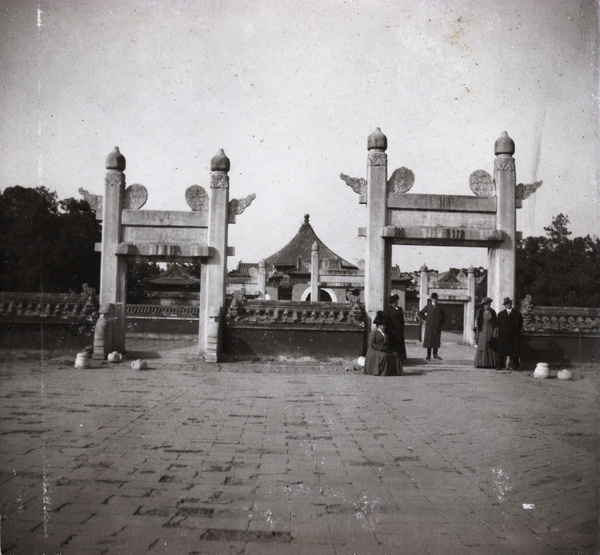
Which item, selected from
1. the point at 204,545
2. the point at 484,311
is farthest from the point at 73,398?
the point at 484,311

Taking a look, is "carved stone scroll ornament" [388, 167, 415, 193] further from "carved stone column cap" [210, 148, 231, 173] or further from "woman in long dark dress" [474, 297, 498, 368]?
"carved stone column cap" [210, 148, 231, 173]

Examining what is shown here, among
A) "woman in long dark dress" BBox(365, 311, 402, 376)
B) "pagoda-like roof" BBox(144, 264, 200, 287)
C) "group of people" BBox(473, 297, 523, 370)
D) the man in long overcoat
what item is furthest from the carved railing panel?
"group of people" BBox(473, 297, 523, 370)

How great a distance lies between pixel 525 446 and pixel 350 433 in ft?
5.61

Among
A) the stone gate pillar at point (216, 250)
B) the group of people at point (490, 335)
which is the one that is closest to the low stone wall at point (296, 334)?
the stone gate pillar at point (216, 250)

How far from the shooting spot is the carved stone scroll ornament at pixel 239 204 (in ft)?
42.9

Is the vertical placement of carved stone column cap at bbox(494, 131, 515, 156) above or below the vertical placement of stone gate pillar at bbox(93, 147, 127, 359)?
above

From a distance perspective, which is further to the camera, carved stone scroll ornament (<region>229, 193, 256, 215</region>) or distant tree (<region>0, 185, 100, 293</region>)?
distant tree (<region>0, 185, 100, 293</region>)

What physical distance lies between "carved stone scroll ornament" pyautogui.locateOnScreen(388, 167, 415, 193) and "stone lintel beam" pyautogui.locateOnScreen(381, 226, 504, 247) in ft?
3.17

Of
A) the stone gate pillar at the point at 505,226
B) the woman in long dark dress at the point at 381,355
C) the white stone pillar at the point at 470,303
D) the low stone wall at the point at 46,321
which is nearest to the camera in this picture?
the woman in long dark dress at the point at 381,355

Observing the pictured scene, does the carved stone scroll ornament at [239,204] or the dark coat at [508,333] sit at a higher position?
the carved stone scroll ornament at [239,204]

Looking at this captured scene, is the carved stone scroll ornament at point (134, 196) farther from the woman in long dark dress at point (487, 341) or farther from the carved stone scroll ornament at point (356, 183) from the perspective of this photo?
the woman in long dark dress at point (487, 341)

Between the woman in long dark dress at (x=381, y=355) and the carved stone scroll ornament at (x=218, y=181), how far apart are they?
468cm

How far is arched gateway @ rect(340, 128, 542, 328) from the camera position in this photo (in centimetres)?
1270

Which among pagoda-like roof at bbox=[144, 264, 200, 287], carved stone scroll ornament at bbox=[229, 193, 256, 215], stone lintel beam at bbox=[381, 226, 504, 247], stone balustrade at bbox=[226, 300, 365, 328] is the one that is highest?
carved stone scroll ornament at bbox=[229, 193, 256, 215]
